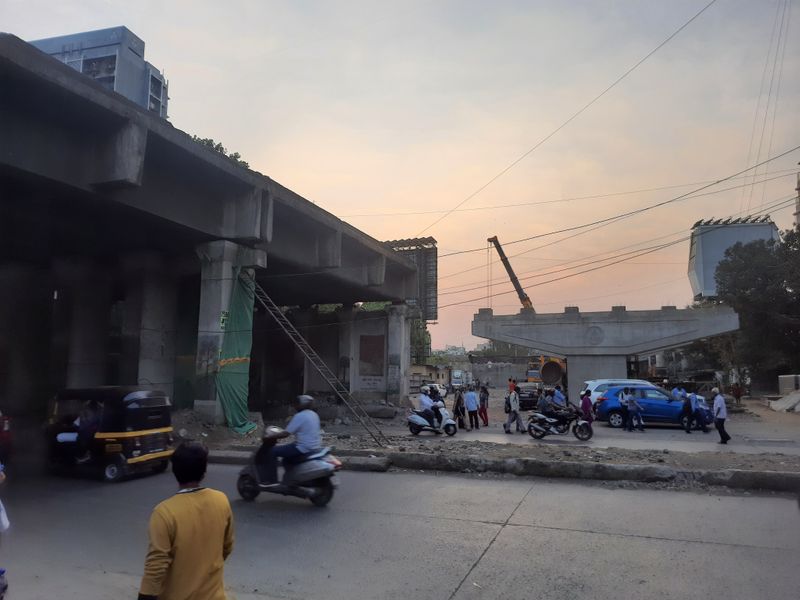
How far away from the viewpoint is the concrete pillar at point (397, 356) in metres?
27.2

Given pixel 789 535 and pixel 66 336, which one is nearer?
pixel 789 535

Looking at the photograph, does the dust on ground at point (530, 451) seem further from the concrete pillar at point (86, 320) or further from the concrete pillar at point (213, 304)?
the concrete pillar at point (86, 320)

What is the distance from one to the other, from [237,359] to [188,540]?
Answer: 14.2m

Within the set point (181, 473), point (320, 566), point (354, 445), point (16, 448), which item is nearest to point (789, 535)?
point (320, 566)

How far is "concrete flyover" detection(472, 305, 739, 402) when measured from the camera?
33.1 m

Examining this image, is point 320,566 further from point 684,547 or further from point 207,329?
point 207,329

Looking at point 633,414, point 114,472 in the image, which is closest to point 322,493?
point 114,472

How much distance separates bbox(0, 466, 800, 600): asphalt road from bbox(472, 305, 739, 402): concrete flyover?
26.7m

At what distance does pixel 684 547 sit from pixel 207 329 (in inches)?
518

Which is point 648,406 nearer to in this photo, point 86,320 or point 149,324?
point 149,324

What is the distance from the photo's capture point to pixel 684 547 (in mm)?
A: 5957

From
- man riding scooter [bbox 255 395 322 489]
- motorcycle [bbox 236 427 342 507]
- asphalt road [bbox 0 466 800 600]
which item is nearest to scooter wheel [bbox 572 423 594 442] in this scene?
asphalt road [bbox 0 466 800 600]

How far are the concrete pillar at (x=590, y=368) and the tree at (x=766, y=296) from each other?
1514 cm

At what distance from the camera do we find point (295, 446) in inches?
319
